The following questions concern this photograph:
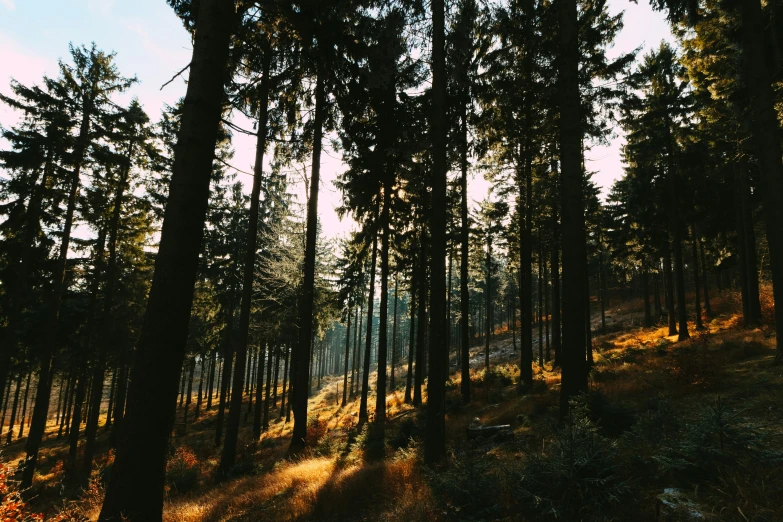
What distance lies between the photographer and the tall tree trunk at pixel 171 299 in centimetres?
325

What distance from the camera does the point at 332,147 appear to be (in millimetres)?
13992

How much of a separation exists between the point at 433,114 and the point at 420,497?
303 inches

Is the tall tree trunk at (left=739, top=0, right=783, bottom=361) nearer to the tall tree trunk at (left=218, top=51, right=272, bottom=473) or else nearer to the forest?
the forest

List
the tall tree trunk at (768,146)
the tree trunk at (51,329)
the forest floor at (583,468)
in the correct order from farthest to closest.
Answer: the tree trunk at (51,329), the tall tree trunk at (768,146), the forest floor at (583,468)

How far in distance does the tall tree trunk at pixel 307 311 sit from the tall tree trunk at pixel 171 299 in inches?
328

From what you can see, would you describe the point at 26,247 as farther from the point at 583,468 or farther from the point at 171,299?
the point at 583,468

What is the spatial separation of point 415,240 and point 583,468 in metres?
16.5

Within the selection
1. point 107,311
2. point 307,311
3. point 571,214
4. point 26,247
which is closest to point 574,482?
point 571,214

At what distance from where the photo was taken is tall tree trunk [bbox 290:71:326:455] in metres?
12.0

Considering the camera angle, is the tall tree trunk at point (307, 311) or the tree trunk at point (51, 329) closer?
Answer: the tall tree trunk at point (307, 311)

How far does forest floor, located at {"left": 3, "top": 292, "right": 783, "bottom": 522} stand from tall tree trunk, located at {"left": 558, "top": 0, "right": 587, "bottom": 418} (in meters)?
0.76

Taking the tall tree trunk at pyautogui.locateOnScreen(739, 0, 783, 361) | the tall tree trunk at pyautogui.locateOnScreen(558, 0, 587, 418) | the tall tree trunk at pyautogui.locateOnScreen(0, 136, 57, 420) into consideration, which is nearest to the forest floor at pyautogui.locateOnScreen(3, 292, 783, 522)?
the tall tree trunk at pyautogui.locateOnScreen(558, 0, 587, 418)

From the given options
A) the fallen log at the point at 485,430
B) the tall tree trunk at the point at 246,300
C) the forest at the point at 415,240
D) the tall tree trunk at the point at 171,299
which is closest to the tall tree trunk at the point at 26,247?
the forest at the point at 415,240

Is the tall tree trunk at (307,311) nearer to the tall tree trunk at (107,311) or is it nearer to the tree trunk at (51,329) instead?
the tall tree trunk at (107,311)
